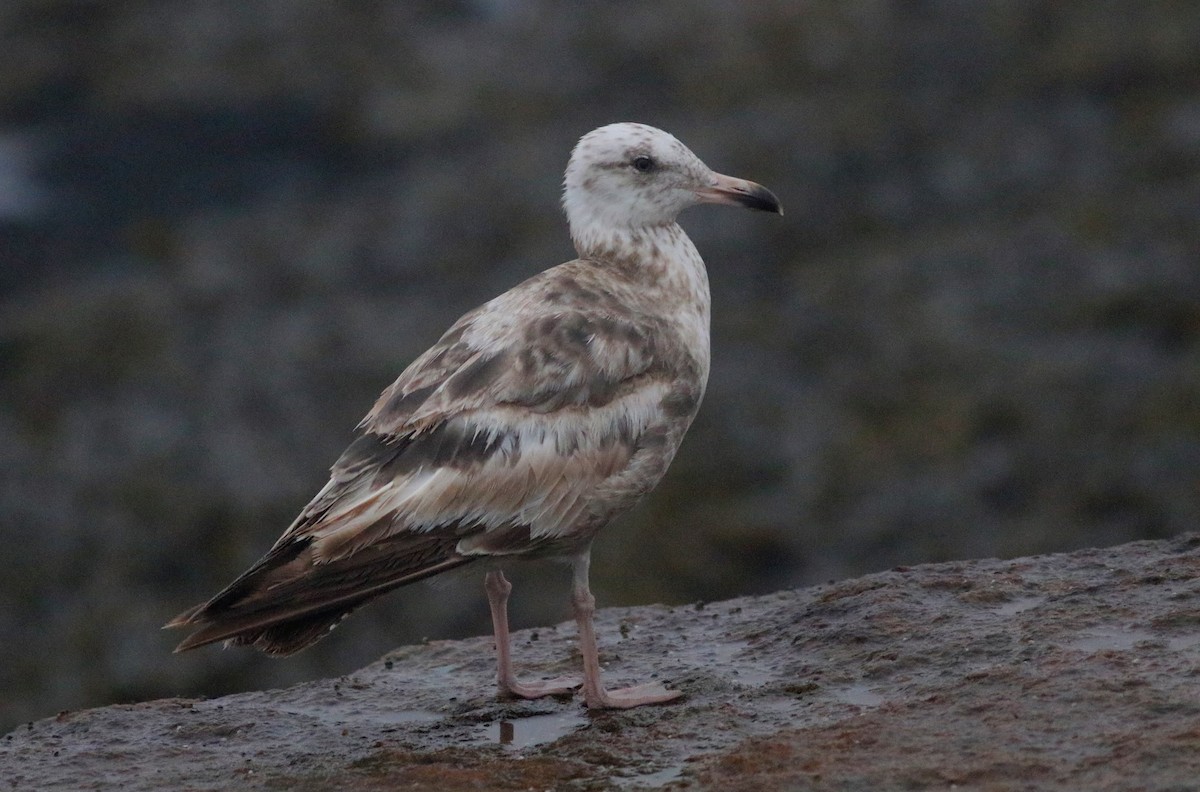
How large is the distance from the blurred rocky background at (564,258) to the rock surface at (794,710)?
3.47 metres

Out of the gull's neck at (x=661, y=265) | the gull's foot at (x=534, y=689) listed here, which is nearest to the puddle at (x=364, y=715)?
the gull's foot at (x=534, y=689)

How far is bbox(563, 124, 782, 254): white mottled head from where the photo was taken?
7445mm

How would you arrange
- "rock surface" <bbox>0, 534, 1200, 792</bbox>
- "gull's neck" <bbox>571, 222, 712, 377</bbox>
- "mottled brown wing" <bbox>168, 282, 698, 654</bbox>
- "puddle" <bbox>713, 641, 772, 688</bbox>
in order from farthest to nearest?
"gull's neck" <bbox>571, 222, 712, 377</bbox>, "puddle" <bbox>713, 641, 772, 688</bbox>, "mottled brown wing" <bbox>168, 282, 698, 654</bbox>, "rock surface" <bbox>0, 534, 1200, 792</bbox>

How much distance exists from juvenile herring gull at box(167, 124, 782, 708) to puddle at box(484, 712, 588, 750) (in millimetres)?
128

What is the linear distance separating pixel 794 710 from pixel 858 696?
22 cm

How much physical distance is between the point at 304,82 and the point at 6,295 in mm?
2716

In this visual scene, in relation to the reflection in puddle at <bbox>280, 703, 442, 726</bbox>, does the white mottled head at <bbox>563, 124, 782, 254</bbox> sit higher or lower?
higher

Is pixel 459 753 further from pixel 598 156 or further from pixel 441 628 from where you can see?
pixel 441 628

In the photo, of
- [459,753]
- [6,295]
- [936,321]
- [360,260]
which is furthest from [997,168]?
[459,753]

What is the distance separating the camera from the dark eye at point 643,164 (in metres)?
7.46

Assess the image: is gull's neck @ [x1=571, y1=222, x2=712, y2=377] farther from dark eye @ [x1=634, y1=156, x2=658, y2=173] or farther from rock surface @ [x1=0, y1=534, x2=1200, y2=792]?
rock surface @ [x1=0, y1=534, x2=1200, y2=792]

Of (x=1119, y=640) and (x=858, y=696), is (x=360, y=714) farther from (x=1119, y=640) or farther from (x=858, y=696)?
(x=1119, y=640)

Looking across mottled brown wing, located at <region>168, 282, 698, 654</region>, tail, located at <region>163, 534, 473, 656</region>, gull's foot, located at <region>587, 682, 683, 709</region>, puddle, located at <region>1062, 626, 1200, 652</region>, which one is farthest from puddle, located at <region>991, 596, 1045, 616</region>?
tail, located at <region>163, 534, 473, 656</region>

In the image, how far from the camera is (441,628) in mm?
10398
